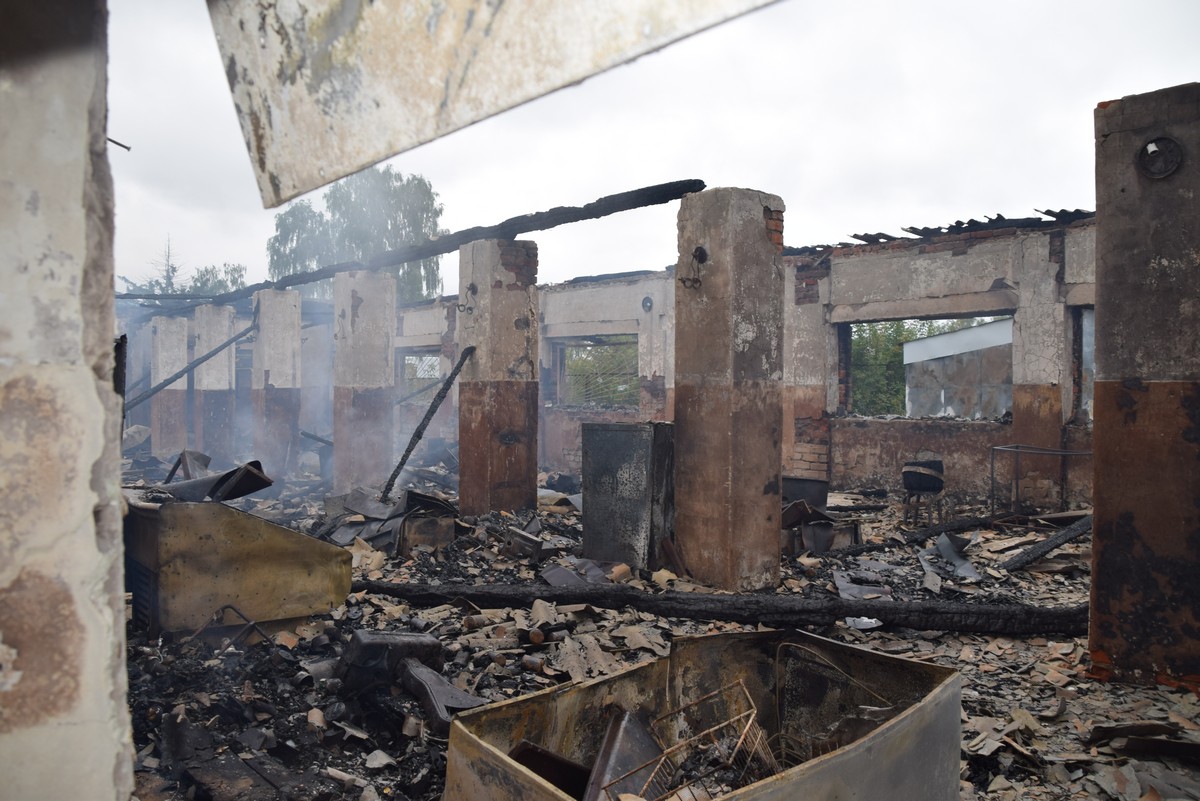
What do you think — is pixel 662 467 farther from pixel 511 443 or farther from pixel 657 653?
pixel 511 443

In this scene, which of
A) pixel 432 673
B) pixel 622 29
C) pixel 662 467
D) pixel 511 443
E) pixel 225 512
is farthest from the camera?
A: pixel 511 443

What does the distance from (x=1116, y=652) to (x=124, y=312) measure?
2595cm

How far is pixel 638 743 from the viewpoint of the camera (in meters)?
3.13

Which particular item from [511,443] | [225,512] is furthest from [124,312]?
[225,512]

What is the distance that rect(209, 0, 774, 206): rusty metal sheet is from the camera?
1.08m

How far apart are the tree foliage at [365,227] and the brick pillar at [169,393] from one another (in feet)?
35.6

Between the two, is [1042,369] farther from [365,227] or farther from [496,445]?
[365,227]

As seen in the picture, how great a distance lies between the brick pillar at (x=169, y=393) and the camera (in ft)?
61.9

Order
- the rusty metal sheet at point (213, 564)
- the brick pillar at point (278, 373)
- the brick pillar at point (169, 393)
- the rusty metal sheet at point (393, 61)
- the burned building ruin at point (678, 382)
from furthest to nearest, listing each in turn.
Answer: the brick pillar at point (169, 393) < the brick pillar at point (278, 373) < the rusty metal sheet at point (213, 564) < the burned building ruin at point (678, 382) < the rusty metal sheet at point (393, 61)

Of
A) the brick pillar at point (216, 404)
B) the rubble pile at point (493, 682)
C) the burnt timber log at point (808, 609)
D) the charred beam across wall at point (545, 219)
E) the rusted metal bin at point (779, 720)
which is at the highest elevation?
the charred beam across wall at point (545, 219)

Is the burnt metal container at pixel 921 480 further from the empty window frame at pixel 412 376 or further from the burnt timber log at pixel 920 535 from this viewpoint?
the empty window frame at pixel 412 376

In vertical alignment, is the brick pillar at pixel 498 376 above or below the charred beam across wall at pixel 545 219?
below

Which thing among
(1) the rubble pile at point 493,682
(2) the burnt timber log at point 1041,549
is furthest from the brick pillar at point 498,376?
(2) the burnt timber log at point 1041,549

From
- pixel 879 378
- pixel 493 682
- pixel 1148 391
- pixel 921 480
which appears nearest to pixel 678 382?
pixel 493 682
